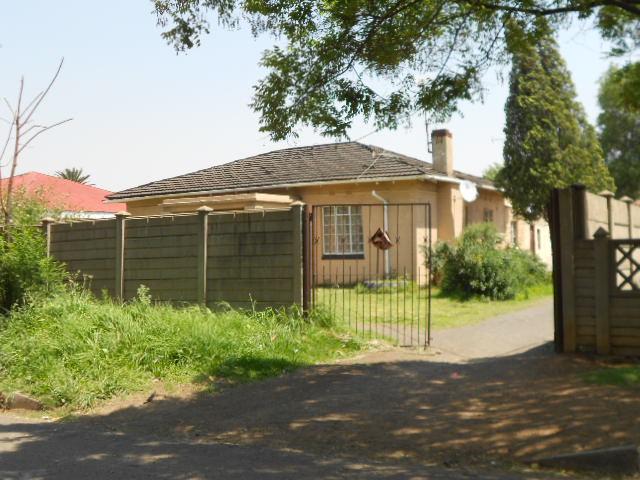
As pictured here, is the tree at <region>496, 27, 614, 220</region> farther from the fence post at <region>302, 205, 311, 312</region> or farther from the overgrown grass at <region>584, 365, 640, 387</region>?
the overgrown grass at <region>584, 365, 640, 387</region>

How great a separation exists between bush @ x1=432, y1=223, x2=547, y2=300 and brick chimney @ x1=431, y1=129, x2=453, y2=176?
393 centimetres

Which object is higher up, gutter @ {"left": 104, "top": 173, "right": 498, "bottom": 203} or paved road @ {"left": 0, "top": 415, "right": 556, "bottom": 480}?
gutter @ {"left": 104, "top": 173, "right": 498, "bottom": 203}

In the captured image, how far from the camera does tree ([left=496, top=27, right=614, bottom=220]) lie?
27969 millimetres

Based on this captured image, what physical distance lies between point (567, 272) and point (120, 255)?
26.7 ft

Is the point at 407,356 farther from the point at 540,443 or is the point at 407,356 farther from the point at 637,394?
the point at 540,443

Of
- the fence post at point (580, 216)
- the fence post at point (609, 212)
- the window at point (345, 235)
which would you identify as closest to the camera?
the fence post at point (580, 216)

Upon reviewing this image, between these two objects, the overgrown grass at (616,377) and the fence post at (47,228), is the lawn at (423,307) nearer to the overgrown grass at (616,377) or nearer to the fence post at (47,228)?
the overgrown grass at (616,377)

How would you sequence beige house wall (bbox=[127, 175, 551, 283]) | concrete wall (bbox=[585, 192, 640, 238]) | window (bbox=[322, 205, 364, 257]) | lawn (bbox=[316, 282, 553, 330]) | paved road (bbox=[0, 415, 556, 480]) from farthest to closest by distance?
window (bbox=[322, 205, 364, 257])
beige house wall (bbox=[127, 175, 551, 283])
lawn (bbox=[316, 282, 553, 330])
concrete wall (bbox=[585, 192, 640, 238])
paved road (bbox=[0, 415, 556, 480])

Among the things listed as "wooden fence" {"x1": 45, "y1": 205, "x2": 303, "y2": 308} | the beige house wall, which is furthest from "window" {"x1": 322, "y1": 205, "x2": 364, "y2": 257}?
"wooden fence" {"x1": 45, "y1": 205, "x2": 303, "y2": 308}

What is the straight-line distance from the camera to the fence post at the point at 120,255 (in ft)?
46.4

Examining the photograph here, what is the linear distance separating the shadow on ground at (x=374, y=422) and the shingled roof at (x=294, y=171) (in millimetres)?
13075

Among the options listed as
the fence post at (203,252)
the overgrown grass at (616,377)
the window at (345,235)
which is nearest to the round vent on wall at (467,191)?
the window at (345,235)

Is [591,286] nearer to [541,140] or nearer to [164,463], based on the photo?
[164,463]

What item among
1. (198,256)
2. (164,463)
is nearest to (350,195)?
(198,256)
